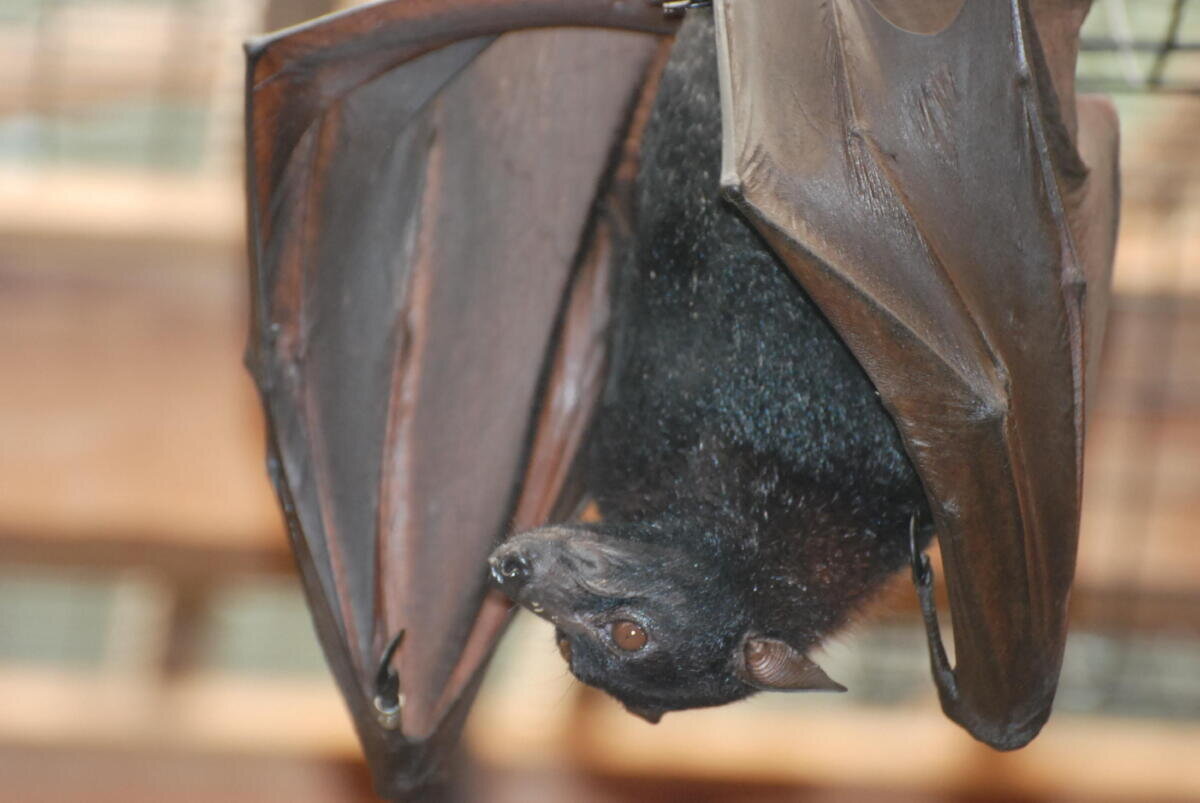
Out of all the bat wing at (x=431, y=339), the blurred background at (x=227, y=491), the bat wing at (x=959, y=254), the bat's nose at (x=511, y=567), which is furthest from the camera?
the blurred background at (x=227, y=491)

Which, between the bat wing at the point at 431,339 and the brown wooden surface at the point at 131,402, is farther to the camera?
the brown wooden surface at the point at 131,402

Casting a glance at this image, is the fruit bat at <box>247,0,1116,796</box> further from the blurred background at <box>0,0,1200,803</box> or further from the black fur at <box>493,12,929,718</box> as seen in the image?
the blurred background at <box>0,0,1200,803</box>

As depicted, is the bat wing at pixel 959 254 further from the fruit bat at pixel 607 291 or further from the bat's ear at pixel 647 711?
the bat's ear at pixel 647 711

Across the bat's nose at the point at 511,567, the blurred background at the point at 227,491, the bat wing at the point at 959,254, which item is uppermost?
the bat wing at the point at 959,254

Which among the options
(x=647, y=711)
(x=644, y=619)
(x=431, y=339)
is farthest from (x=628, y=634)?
(x=431, y=339)

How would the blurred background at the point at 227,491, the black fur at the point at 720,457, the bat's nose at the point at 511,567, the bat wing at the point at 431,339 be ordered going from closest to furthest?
the bat's nose at the point at 511,567
the black fur at the point at 720,457
the bat wing at the point at 431,339
the blurred background at the point at 227,491

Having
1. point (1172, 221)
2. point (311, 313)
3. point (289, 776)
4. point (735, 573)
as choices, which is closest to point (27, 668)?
point (289, 776)

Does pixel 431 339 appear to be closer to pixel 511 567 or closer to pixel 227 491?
pixel 511 567

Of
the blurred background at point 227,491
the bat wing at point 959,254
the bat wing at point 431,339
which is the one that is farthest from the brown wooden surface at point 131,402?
the bat wing at point 959,254
